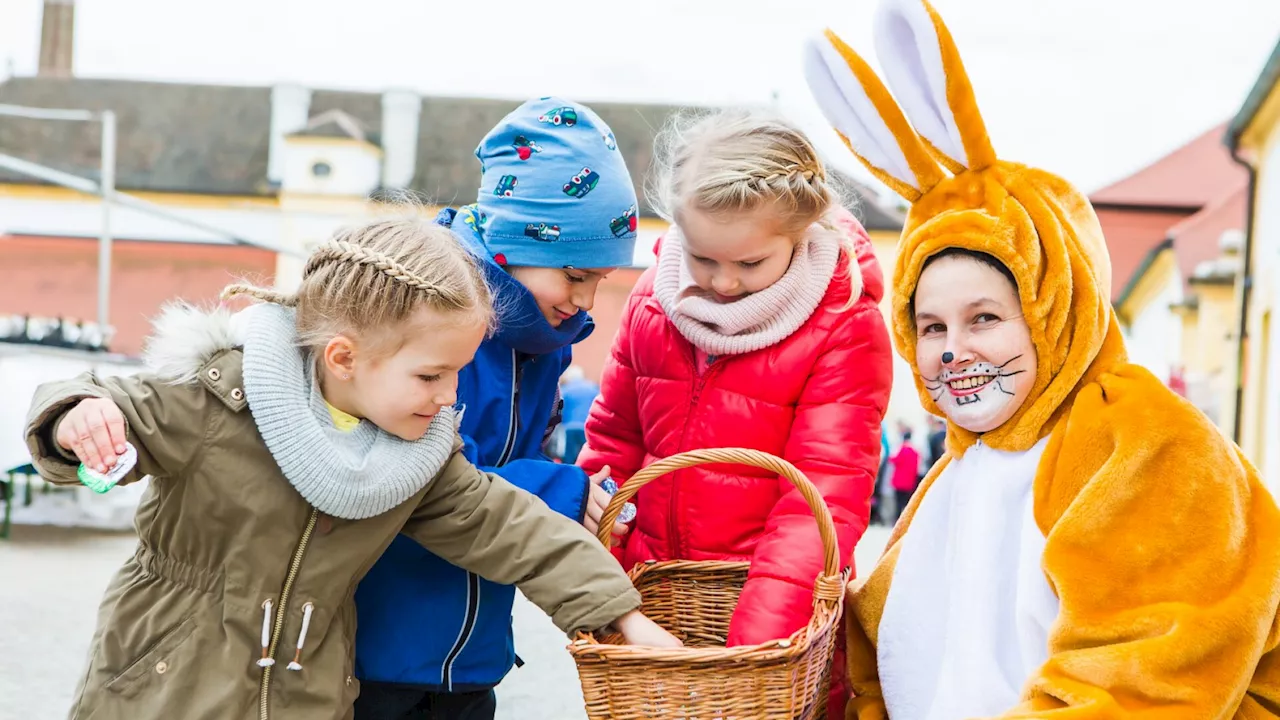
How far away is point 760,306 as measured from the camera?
2.45 m

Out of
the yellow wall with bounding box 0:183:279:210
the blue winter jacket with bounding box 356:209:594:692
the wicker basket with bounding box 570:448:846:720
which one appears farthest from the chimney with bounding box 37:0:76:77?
the wicker basket with bounding box 570:448:846:720

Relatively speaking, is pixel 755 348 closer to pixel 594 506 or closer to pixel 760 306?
pixel 760 306

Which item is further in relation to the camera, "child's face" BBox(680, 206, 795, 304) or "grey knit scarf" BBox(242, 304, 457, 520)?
"child's face" BBox(680, 206, 795, 304)

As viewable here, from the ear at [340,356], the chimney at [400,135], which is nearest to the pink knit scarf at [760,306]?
the ear at [340,356]

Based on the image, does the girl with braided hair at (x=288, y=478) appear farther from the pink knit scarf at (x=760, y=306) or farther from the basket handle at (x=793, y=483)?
the pink knit scarf at (x=760, y=306)

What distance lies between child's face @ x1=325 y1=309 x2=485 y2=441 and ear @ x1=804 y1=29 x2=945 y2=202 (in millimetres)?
753

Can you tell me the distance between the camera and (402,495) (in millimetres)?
2115

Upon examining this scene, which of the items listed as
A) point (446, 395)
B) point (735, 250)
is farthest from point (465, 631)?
point (735, 250)

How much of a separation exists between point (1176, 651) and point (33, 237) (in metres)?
33.8

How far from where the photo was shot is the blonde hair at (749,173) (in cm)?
238

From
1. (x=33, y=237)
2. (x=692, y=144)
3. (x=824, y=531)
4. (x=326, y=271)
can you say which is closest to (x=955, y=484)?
(x=824, y=531)

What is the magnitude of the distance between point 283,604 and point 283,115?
34950mm

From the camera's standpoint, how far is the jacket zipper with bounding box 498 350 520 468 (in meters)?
2.49

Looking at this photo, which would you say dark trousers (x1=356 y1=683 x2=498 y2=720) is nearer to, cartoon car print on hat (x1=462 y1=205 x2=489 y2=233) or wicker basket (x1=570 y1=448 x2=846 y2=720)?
wicker basket (x1=570 y1=448 x2=846 y2=720)
